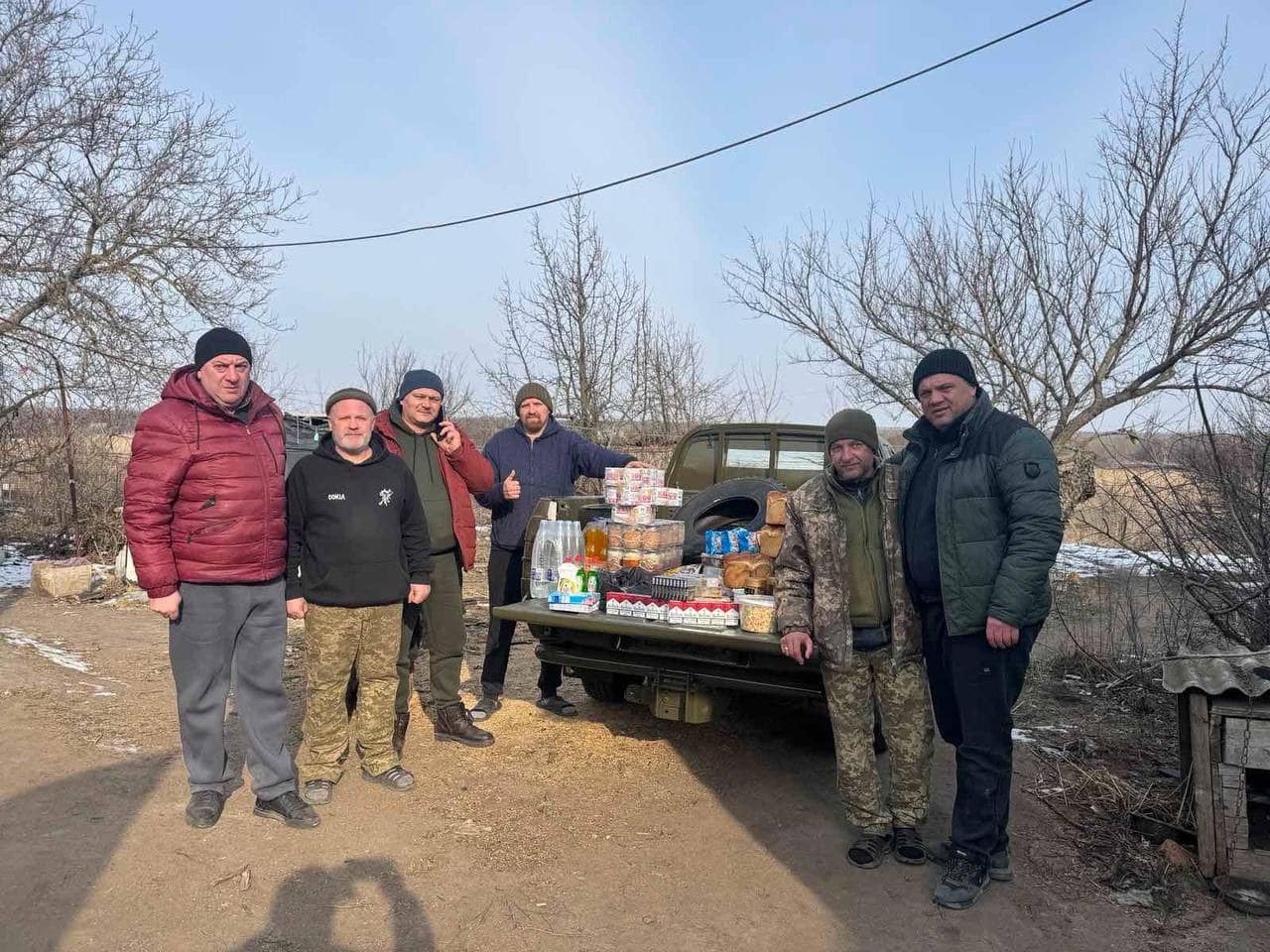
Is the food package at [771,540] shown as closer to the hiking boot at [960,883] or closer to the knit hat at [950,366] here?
the knit hat at [950,366]

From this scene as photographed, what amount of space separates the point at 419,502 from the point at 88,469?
9391mm

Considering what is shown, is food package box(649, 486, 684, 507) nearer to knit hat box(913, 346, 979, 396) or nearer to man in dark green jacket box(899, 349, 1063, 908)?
man in dark green jacket box(899, 349, 1063, 908)

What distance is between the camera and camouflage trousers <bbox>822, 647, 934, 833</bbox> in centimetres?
350

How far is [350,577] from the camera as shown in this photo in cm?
388

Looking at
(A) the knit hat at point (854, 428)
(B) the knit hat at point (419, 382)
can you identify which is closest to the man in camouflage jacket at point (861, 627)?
(A) the knit hat at point (854, 428)

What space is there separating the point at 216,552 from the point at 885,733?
2.92 meters

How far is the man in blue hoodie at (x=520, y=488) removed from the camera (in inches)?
202

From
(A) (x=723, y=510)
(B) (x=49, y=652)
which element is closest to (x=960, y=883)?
(A) (x=723, y=510)

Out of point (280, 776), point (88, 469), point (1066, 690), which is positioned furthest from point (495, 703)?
point (88, 469)

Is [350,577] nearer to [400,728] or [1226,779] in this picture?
[400,728]

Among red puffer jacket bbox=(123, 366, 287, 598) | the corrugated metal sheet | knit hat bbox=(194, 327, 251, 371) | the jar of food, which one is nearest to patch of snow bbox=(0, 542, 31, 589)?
red puffer jacket bbox=(123, 366, 287, 598)

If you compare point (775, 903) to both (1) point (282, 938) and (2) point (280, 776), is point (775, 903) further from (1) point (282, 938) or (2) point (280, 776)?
(2) point (280, 776)

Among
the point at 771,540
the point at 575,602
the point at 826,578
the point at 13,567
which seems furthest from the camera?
the point at 13,567

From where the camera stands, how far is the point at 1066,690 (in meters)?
6.17
